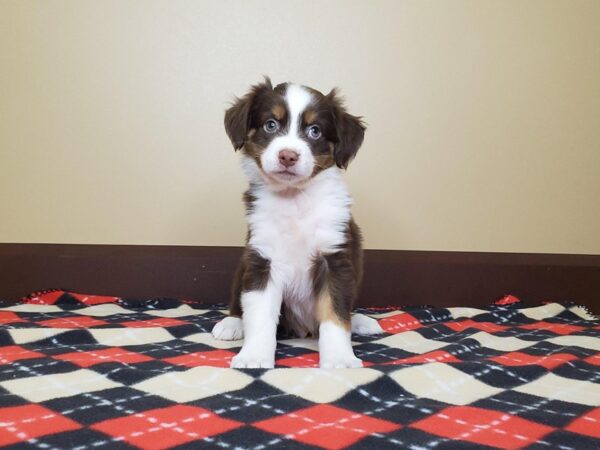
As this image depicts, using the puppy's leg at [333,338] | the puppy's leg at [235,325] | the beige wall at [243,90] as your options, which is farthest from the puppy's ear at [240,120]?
the beige wall at [243,90]

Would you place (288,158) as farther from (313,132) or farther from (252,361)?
(252,361)

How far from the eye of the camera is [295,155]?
1.88 m

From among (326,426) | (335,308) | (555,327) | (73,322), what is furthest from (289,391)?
(555,327)

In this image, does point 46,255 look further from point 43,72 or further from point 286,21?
point 286,21

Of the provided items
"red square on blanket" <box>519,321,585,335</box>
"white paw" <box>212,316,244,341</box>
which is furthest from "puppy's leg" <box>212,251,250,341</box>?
"red square on blanket" <box>519,321,585,335</box>

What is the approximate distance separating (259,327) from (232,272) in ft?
3.74

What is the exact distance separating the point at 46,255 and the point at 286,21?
172 centimetres

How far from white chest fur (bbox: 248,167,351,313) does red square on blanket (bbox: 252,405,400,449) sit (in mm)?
675

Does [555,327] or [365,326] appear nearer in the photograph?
[365,326]

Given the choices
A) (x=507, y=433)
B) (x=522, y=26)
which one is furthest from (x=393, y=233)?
(x=507, y=433)

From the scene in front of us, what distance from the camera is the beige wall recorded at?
295 cm

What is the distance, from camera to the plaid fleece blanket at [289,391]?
48.6 inches

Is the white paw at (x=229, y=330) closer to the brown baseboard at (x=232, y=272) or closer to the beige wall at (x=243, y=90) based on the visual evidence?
the brown baseboard at (x=232, y=272)

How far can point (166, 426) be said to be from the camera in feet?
4.15
